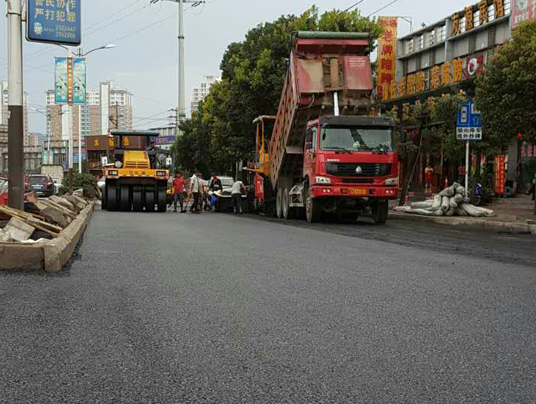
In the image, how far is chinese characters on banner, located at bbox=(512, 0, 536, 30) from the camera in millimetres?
29764

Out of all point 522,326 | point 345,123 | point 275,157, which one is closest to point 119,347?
point 522,326

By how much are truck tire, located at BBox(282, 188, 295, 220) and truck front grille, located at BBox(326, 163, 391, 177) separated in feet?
11.5

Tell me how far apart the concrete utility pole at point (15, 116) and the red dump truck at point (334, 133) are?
7435 mm

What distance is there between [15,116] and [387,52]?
33107 millimetres

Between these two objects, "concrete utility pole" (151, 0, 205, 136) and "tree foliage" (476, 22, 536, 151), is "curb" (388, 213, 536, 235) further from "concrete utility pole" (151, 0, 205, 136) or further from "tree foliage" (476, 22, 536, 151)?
"concrete utility pole" (151, 0, 205, 136)

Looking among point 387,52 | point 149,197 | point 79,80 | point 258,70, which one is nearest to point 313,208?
point 149,197

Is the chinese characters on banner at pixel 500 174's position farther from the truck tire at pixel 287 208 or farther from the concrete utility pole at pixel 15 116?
the concrete utility pole at pixel 15 116

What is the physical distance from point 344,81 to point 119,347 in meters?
14.9

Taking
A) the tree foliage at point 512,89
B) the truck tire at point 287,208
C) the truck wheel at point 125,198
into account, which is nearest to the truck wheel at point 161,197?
the truck wheel at point 125,198

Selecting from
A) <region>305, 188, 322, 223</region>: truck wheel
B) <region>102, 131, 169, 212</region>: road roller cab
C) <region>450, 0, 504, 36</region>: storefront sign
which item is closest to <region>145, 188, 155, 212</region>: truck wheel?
<region>102, 131, 169, 212</region>: road roller cab

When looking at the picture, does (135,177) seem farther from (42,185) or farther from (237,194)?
(42,185)

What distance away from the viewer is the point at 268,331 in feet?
16.4

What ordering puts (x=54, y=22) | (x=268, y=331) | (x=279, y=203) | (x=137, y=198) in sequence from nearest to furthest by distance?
(x=268, y=331), (x=54, y=22), (x=279, y=203), (x=137, y=198)

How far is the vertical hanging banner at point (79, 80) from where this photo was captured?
33312 mm
